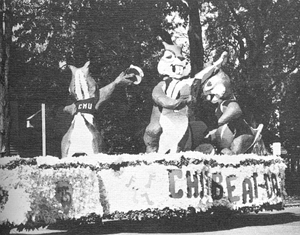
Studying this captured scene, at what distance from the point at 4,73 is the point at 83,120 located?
2.60 metres

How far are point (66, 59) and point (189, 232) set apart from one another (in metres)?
6.24

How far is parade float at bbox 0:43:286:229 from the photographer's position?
10391 millimetres

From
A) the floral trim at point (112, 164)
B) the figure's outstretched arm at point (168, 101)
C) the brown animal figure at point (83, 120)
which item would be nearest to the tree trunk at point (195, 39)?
the figure's outstretched arm at point (168, 101)

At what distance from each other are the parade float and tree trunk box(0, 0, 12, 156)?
0.42 m

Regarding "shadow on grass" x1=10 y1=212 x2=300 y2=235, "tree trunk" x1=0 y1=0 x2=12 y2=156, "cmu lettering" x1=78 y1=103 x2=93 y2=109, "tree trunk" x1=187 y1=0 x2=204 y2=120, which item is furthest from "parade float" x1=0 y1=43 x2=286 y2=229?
"tree trunk" x1=187 y1=0 x2=204 y2=120

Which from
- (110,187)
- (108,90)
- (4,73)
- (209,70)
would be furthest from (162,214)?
(209,70)

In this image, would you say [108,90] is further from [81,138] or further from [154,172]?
[154,172]

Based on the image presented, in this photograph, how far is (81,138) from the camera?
12266mm

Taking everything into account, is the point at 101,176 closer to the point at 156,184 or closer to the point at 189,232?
the point at 156,184

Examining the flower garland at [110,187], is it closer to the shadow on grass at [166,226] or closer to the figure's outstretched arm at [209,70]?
the shadow on grass at [166,226]

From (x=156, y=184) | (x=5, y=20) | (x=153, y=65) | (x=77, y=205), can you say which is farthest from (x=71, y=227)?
(x=153, y=65)

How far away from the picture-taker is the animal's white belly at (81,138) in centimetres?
1225

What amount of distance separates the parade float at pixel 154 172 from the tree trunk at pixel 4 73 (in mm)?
423

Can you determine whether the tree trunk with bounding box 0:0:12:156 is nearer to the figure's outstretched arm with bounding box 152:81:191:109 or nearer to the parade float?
the parade float
